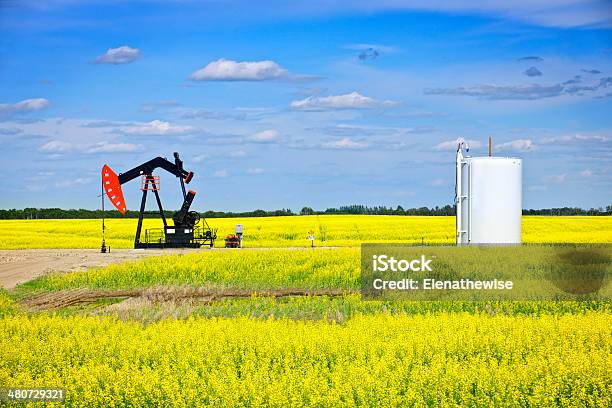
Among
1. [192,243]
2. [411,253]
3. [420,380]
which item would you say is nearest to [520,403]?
[420,380]

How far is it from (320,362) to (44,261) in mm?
26828

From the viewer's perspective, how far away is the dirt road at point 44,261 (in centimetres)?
3018

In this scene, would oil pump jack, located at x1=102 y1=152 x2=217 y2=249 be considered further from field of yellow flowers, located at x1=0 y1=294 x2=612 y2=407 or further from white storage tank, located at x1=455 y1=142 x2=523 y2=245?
field of yellow flowers, located at x1=0 y1=294 x2=612 y2=407

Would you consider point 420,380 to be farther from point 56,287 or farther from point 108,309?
point 56,287

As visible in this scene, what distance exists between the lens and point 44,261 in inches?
1419

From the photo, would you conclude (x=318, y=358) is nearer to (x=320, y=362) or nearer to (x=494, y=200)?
(x=320, y=362)

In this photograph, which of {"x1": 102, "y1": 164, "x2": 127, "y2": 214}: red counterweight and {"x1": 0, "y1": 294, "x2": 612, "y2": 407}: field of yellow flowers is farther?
{"x1": 102, "y1": 164, "x2": 127, "y2": 214}: red counterweight

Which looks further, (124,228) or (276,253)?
(124,228)

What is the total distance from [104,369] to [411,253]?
15293 mm

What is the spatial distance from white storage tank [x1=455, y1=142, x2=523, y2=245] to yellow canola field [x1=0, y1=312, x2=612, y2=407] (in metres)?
8.38

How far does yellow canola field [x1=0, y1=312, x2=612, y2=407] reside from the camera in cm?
1065

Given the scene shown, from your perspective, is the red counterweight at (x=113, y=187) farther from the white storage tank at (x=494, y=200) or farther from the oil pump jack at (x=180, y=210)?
the white storage tank at (x=494, y=200)

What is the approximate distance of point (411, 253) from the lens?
2558 centimetres

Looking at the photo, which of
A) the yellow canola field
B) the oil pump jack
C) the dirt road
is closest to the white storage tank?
the yellow canola field
